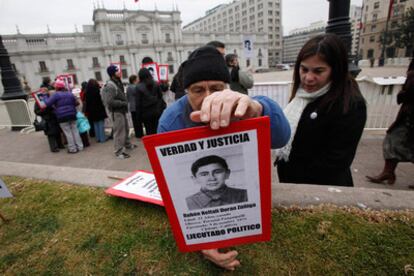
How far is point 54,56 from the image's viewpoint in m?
Result: 43.9

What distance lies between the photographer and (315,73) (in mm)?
1545

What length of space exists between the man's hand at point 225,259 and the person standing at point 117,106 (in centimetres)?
459

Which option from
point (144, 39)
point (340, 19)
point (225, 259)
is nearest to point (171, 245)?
point (225, 259)

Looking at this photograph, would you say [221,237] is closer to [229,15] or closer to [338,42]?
[338,42]

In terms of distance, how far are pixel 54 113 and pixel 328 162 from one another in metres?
6.15

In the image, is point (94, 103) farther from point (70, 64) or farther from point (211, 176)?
point (70, 64)

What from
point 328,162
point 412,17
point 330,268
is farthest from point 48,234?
point 412,17

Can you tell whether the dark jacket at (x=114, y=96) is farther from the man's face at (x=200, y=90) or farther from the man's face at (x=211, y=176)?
the man's face at (x=211, y=176)

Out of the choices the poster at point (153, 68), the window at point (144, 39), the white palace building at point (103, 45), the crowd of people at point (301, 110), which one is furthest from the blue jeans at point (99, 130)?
the window at point (144, 39)

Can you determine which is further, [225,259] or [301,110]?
[301,110]

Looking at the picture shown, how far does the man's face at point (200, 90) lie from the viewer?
1088 mm

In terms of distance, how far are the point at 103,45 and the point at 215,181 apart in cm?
5575

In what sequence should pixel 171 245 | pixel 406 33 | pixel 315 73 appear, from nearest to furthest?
1. pixel 171 245
2. pixel 315 73
3. pixel 406 33

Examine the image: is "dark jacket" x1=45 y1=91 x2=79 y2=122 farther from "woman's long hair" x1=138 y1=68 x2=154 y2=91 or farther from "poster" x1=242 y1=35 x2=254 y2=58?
"poster" x1=242 y1=35 x2=254 y2=58
